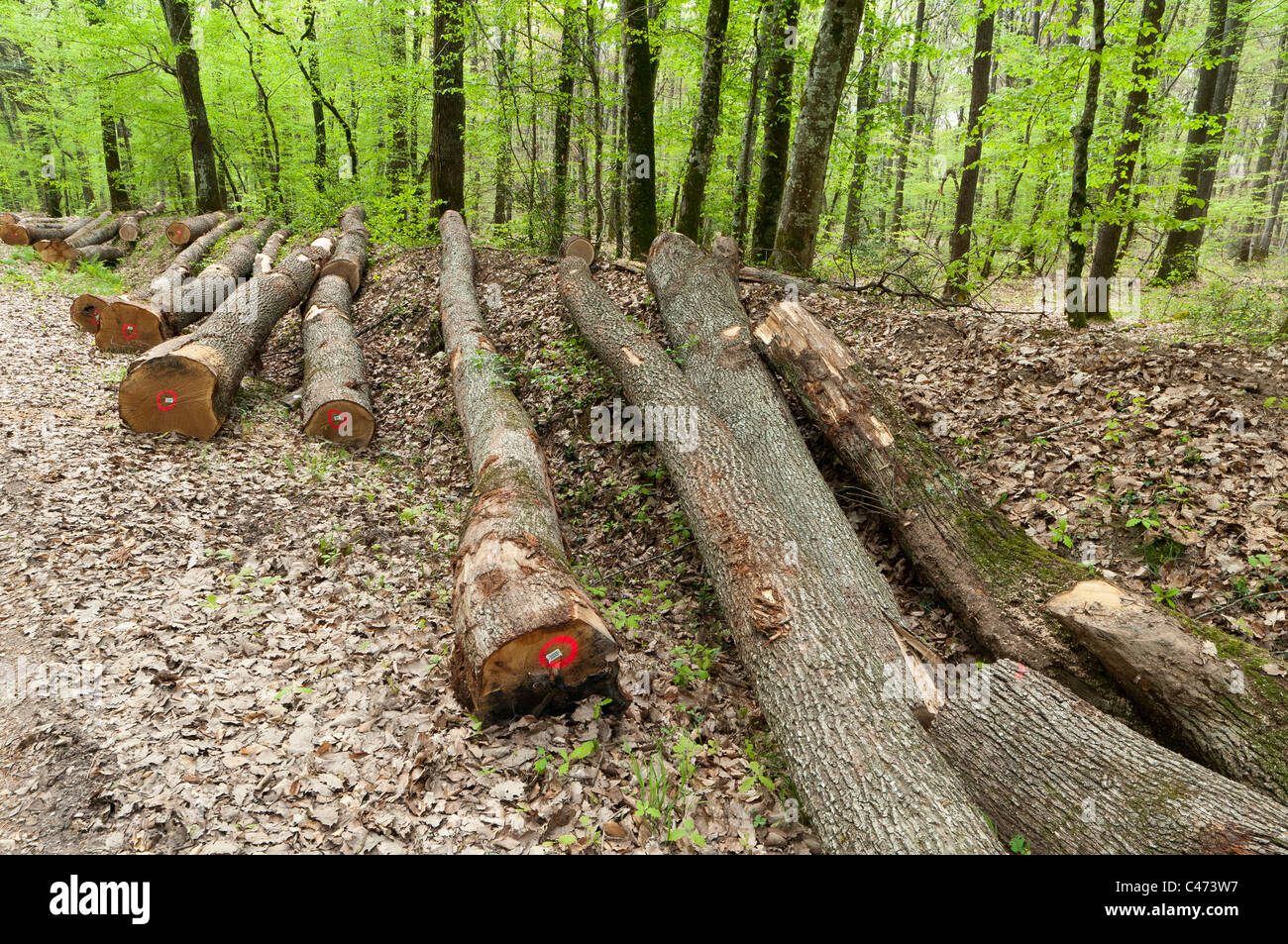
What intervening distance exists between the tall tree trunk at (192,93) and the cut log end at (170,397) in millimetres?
12892

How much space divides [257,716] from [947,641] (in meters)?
4.49

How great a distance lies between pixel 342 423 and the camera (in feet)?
23.0

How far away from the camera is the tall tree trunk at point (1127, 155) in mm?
7398

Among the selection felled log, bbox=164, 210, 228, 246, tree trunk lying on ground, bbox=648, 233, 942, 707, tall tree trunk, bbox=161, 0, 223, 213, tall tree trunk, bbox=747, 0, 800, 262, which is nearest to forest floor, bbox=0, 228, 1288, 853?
tree trunk lying on ground, bbox=648, 233, 942, 707

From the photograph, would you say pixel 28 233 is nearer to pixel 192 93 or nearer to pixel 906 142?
pixel 192 93

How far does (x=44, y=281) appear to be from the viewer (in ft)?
40.9

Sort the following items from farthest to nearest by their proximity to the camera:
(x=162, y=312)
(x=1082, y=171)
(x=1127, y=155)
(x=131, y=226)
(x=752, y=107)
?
(x=131, y=226)
(x=752, y=107)
(x=162, y=312)
(x=1127, y=155)
(x=1082, y=171)

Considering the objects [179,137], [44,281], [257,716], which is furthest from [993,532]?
[179,137]

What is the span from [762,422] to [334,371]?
5.31 m

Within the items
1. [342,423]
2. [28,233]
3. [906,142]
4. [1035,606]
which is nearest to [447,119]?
[342,423]

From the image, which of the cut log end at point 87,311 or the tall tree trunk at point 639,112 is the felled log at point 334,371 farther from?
the tall tree trunk at point 639,112

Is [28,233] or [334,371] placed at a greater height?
[28,233]

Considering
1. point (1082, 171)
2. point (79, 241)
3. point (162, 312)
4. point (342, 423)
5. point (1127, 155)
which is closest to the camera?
point (342, 423)

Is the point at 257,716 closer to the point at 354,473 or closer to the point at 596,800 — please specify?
the point at 596,800
